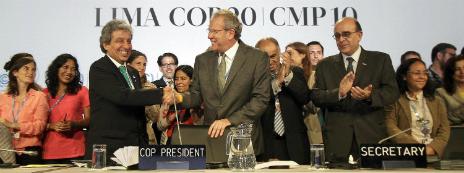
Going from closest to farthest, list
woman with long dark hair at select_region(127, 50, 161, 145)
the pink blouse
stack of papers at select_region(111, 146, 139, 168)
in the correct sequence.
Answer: stack of papers at select_region(111, 146, 139, 168), the pink blouse, woman with long dark hair at select_region(127, 50, 161, 145)

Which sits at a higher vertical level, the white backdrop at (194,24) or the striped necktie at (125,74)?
the white backdrop at (194,24)

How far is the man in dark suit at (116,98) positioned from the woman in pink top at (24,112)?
0.91 metres

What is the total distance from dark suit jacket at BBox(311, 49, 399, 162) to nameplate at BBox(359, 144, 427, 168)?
84 cm

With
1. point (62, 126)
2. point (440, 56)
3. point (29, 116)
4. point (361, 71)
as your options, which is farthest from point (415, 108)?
point (29, 116)

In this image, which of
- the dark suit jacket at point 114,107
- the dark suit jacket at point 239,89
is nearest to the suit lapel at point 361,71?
the dark suit jacket at point 239,89

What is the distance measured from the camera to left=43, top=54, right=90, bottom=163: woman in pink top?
3721 millimetres

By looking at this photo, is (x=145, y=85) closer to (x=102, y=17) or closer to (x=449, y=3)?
(x=102, y=17)

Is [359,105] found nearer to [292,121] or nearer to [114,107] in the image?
[292,121]

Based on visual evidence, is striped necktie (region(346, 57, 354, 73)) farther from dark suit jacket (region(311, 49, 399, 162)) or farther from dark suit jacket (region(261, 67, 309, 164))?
dark suit jacket (region(261, 67, 309, 164))

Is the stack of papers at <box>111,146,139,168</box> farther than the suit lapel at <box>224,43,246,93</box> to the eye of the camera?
No

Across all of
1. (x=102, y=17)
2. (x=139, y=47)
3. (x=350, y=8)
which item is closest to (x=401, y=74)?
(x=350, y=8)

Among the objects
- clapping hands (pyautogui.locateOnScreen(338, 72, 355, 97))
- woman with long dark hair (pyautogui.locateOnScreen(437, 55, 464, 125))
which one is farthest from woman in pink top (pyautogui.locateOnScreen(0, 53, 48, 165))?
woman with long dark hair (pyautogui.locateOnScreen(437, 55, 464, 125))

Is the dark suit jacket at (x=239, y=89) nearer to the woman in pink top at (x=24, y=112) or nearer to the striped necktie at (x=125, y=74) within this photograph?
the striped necktie at (x=125, y=74)

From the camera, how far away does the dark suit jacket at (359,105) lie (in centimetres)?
306
